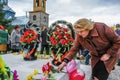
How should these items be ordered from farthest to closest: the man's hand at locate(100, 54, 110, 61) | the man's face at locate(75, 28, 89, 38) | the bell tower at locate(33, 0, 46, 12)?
the bell tower at locate(33, 0, 46, 12)
the man's hand at locate(100, 54, 110, 61)
the man's face at locate(75, 28, 89, 38)

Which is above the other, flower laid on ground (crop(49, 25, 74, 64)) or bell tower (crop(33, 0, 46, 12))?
bell tower (crop(33, 0, 46, 12))

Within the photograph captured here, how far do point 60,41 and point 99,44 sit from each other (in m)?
3.51

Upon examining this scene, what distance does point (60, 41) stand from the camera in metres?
7.40

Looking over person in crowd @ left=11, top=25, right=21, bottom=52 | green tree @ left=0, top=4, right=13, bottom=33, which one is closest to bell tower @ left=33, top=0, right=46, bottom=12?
green tree @ left=0, top=4, right=13, bottom=33

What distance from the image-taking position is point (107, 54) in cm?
387

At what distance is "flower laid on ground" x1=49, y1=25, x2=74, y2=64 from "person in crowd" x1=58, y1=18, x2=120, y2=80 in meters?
3.20

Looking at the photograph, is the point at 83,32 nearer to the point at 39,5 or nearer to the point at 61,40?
the point at 61,40

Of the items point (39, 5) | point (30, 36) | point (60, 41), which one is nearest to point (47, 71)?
point (60, 41)

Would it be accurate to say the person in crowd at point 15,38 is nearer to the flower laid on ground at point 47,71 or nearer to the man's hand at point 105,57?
the flower laid on ground at point 47,71

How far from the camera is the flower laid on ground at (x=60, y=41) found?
7387mm

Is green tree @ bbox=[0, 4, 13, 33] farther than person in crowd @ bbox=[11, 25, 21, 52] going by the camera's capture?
Yes

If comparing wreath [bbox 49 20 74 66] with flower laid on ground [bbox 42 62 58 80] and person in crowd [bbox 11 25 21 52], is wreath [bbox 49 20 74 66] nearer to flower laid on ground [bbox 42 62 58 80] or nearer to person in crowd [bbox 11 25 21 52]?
flower laid on ground [bbox 42 62 58 80]

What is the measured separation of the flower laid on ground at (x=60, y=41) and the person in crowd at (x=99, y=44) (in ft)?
10.5

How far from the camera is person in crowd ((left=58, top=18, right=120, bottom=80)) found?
3.74 metres
